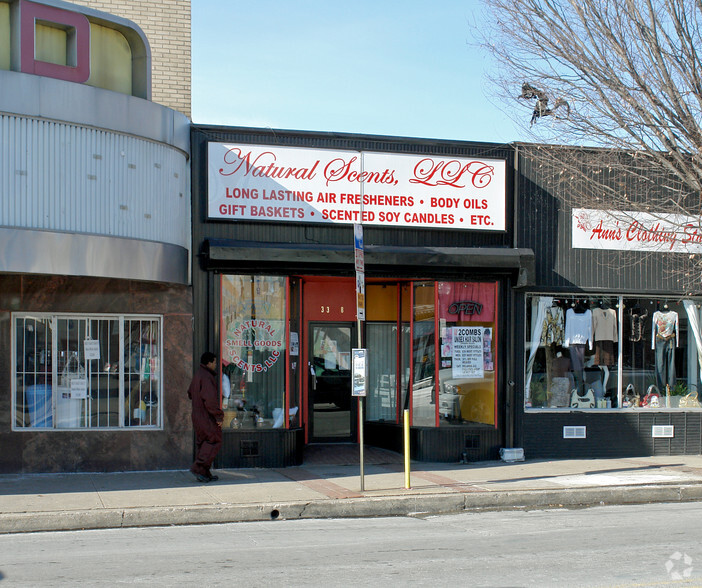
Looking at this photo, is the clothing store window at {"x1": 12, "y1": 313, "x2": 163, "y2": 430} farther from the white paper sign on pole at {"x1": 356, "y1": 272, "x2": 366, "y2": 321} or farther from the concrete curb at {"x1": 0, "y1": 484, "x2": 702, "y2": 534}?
the white paper sign on pole at {"x1": 356, "y1": 272, "x2": 366, "y2": 321}

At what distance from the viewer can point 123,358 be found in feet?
40.6

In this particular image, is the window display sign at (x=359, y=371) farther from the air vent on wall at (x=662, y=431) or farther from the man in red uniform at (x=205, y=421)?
the air vent on wall at (x=662, y=431)

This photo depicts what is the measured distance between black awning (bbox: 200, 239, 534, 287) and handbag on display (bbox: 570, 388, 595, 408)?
2.23 metres

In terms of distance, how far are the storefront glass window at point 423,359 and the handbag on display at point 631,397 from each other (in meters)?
3.47

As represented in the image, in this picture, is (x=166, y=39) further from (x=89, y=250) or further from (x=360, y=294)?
(x=360, y=294)

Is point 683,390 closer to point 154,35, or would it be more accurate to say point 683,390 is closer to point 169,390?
point 169,390

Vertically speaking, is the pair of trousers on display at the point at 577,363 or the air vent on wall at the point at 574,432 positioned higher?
the pair of trousers on display at the point at 577,363

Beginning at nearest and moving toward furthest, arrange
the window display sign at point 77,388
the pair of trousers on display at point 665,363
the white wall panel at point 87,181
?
1. the white wall panel at point 87,181
2. the window display sign at point 77,388
3. the pair of trousers on display at point 665,363

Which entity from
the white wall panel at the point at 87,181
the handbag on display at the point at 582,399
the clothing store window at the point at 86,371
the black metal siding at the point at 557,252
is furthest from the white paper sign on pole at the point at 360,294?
the handbag on display at the point at 582,399

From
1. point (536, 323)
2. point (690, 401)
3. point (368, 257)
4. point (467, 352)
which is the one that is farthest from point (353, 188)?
point (690, 401)

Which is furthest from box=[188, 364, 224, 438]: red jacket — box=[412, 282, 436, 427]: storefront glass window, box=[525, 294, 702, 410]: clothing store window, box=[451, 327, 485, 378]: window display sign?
box=[525, 294, 702, 410]: clothing store window

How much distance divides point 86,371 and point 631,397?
893 cm

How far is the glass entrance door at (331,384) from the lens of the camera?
14.8 m

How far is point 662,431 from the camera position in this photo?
1431cm
